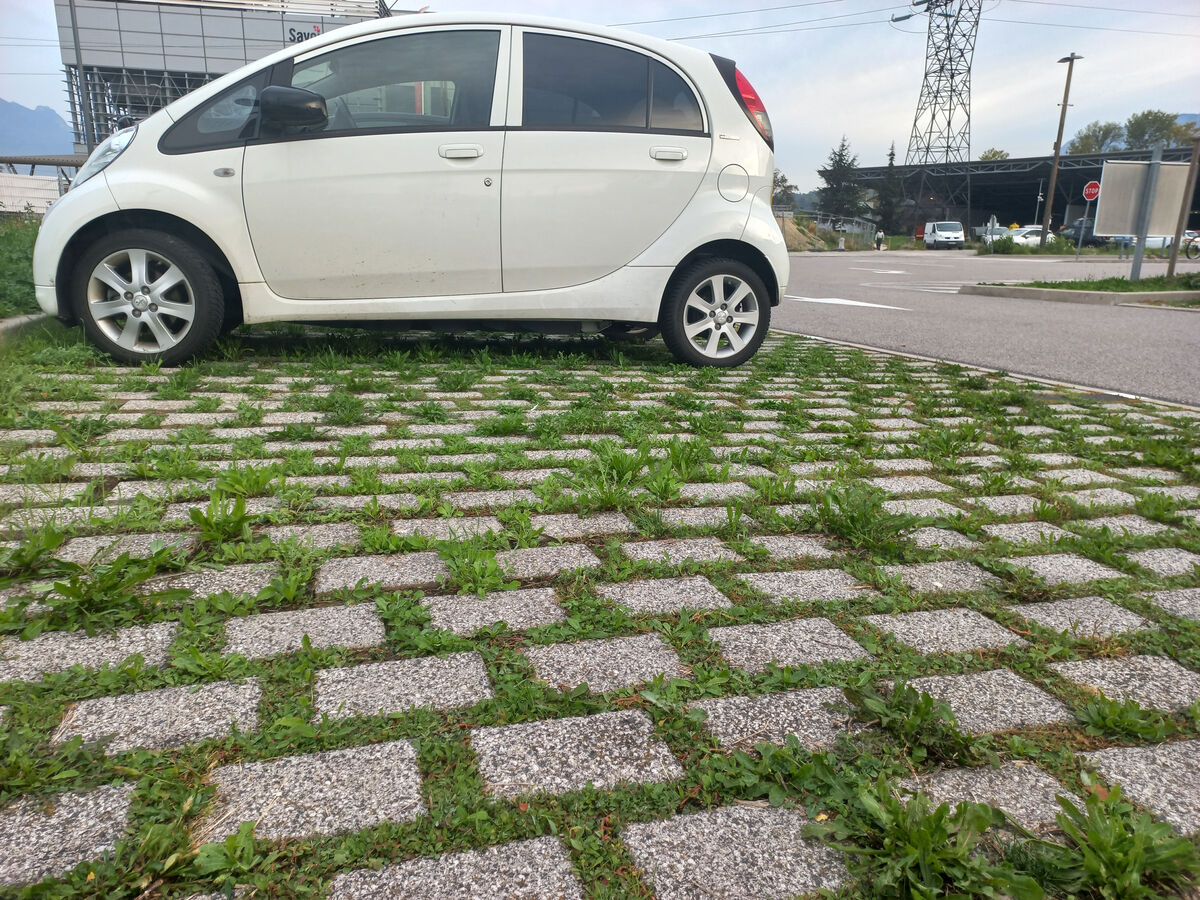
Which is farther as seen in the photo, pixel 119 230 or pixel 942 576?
pixel 119 230

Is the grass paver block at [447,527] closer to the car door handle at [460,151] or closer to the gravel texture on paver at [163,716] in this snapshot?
the gravel texture on paver at [163,716]

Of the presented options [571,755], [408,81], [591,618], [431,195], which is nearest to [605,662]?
[591,618]

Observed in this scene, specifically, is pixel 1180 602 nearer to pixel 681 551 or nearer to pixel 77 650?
pixel 681 551

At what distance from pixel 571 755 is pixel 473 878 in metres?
0.33

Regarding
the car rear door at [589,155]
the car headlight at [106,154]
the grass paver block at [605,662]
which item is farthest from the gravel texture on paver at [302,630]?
the car headlight at [106,154]

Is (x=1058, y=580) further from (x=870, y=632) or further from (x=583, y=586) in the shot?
(x=583, y=586)

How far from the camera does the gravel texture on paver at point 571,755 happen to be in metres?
1.50

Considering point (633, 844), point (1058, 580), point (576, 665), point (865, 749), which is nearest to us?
point (633, 844)

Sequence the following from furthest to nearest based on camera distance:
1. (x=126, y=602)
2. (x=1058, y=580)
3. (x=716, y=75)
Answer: (x=716, y=75)
(x=1058, y=580)
(x=126, y=602)

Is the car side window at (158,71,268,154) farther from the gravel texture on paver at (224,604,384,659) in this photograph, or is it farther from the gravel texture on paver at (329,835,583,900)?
the gravel texture on paver at (329,835,583,900)

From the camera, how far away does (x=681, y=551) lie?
2.58 meters

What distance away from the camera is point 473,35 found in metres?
5.26

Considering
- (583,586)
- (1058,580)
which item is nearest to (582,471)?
(583,586)

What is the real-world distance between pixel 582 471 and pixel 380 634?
1363mm
